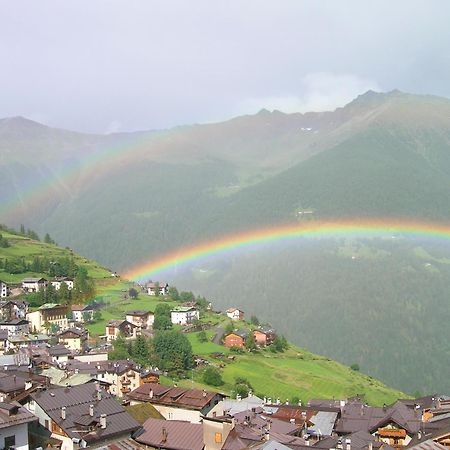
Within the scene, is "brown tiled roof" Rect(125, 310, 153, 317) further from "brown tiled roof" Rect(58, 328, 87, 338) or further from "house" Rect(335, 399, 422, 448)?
"house" Rect(335, 399, 422, 448)

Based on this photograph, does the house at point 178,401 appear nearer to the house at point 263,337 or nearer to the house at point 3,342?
the house at point 3,342

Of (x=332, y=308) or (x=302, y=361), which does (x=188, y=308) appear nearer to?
(x=302, y=361)

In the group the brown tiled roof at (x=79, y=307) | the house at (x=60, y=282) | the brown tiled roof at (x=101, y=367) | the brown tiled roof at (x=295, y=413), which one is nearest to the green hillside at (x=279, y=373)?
the brown tiled roof at (x=79, y=307)

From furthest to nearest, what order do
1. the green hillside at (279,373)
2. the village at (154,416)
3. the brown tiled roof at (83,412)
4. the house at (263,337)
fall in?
the house at (263,337) < the green hillside at (279,373) < the brown tiled roof at (83,412) < the village at (154,416)

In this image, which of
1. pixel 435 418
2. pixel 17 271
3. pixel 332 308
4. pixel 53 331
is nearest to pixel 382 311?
pixel 332 308

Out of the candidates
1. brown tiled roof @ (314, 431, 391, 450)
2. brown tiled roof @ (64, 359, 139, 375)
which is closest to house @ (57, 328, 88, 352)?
brown tiled roof @ (64, 359, 139, 375)

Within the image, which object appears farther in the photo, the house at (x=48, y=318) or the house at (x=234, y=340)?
the house at (x=234, y=340)

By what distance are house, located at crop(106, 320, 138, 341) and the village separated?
424 inches

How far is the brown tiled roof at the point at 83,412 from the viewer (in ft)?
104

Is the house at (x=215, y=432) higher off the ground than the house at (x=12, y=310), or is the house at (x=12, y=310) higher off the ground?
the house at (x=215, y=432)

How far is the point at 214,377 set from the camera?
7288cm

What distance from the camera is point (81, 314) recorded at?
324ft

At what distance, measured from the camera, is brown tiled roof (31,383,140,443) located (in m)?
31.8

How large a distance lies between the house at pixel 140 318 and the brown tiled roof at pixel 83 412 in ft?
205
